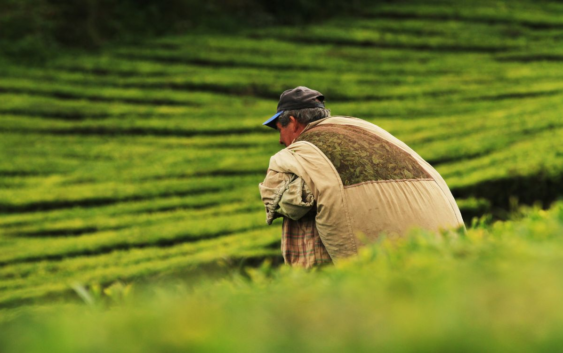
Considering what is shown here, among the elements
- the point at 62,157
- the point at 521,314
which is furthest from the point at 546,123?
the point at 521,314

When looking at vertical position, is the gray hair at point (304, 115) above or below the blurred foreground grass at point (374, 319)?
above

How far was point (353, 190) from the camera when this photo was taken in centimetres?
368

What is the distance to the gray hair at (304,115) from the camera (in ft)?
14.0

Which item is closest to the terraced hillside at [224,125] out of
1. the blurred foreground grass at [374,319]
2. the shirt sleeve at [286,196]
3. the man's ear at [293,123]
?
the man's ear at [293,123]

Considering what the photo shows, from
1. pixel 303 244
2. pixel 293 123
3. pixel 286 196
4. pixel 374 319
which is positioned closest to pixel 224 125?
pixel 293 123

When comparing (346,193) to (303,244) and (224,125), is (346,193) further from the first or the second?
(224,125)

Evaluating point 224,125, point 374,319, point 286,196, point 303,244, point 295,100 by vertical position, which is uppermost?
point 295,100

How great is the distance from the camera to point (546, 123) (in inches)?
482

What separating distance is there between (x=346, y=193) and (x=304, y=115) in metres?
0.81

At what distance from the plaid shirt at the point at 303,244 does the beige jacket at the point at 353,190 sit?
0.32 ft

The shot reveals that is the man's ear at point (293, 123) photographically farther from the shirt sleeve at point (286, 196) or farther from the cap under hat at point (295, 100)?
the shirt sleeve at point (286, 196)

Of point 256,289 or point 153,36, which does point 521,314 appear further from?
point 153,36

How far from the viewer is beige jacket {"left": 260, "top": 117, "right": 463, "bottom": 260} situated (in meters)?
3.64

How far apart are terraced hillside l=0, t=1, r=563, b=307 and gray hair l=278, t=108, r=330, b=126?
12.2 feet
